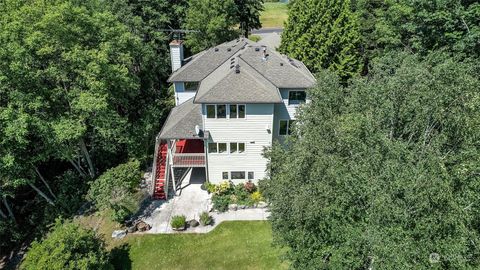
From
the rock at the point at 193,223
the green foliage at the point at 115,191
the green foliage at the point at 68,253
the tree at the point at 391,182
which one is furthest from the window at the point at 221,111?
the green foliage at the point at 68,253

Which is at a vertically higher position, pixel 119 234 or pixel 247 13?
pixel 247 13

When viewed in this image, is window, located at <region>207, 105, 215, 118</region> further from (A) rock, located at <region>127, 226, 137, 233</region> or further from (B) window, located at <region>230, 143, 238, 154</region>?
(A) rock, located at <region>127, 226, 137, 233</region>

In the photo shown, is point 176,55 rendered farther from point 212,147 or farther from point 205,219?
point 205,219

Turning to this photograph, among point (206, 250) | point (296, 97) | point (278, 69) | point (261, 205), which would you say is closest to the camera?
point (206, 250)

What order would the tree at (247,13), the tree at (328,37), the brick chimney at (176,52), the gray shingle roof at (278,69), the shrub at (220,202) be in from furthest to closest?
the tree at (247,13) → the tree at (328,37) → the brick chimney at (176,52) → the gray shingle roof at (278,69) → the shrub at (220,202)

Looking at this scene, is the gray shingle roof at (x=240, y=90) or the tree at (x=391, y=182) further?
the gray shingle roof at (x=240, y=90)

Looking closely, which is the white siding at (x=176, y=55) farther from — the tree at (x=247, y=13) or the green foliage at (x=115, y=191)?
the tree at (x=247, y=13)

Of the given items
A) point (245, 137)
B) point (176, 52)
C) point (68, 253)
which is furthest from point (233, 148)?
point (68, 253)

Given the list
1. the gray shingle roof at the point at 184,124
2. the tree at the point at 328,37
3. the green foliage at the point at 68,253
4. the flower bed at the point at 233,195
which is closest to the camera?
the green foliage at the point at 68,253
